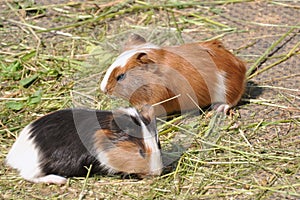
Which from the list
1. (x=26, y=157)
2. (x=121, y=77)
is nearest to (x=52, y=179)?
(x=26, y=157)

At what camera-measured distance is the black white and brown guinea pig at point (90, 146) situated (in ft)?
12.0

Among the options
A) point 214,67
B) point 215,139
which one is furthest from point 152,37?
point 215,139

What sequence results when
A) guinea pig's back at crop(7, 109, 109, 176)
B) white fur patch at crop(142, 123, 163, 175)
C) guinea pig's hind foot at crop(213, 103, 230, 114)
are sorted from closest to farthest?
1. white fur patch at crop(142, 123, 163, 175)
2. guinea pig's back at crop(7, 109, 109, 176)
3. guinea pig's hind foot at crop(213, 103, 230, 114)

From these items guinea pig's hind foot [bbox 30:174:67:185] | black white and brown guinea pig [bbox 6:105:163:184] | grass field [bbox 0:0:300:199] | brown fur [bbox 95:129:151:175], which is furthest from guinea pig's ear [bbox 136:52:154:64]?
guinea pig's hind foot [bbox 30:174:67:185]

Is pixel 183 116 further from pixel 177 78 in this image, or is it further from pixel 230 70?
pixel 230 70

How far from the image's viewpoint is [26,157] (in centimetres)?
377

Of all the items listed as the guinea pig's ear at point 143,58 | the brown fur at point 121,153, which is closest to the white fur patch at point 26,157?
the brown fur at point 121,153

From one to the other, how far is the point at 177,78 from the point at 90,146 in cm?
95

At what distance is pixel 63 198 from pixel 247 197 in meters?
0.99

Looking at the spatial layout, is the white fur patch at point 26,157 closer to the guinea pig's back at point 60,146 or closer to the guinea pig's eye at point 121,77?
the guinea pig's back at point 60,146

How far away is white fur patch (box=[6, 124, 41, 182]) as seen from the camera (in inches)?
148

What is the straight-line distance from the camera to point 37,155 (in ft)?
12.3

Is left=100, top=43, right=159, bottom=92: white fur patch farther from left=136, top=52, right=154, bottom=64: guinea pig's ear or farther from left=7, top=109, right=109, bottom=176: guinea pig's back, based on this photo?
left=7, top=109, right=109, bottom=176: guinea pig's back

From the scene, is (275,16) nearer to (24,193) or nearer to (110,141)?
(110,141)
